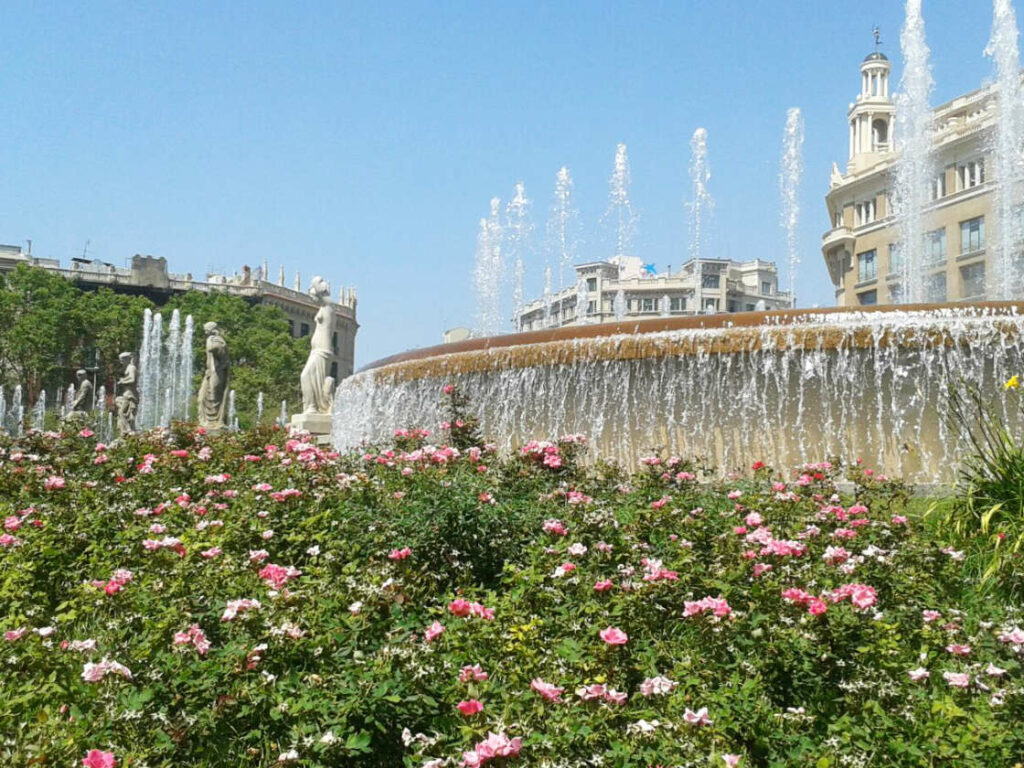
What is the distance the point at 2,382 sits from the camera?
5234 centimetres

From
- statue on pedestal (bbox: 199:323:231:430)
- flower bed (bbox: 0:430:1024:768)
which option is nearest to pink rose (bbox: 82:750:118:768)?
flower bed (bbox: 0:430:1024:768)

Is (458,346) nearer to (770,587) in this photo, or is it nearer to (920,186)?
(770,587)

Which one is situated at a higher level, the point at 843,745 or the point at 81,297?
the point at 81,297

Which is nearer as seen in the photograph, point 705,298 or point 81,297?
point 81,297

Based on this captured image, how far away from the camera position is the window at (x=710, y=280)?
306 ft

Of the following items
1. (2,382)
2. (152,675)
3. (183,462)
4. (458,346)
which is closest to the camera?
(152,675)

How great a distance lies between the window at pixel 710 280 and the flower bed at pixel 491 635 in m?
89.4

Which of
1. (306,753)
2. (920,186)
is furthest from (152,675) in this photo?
(920,186)

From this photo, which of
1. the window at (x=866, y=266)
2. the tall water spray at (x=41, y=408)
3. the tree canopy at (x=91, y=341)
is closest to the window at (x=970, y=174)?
the window at (x=866, y=266)

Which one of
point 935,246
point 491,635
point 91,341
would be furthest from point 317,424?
point 91,341

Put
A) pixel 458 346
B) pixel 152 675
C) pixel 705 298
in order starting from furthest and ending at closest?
pixel 705 298 < pixel 458 346 < pixel 152 675

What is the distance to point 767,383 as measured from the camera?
32.2 feet

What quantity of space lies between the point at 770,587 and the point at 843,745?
1.10 meters

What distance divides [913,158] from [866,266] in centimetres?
1013
